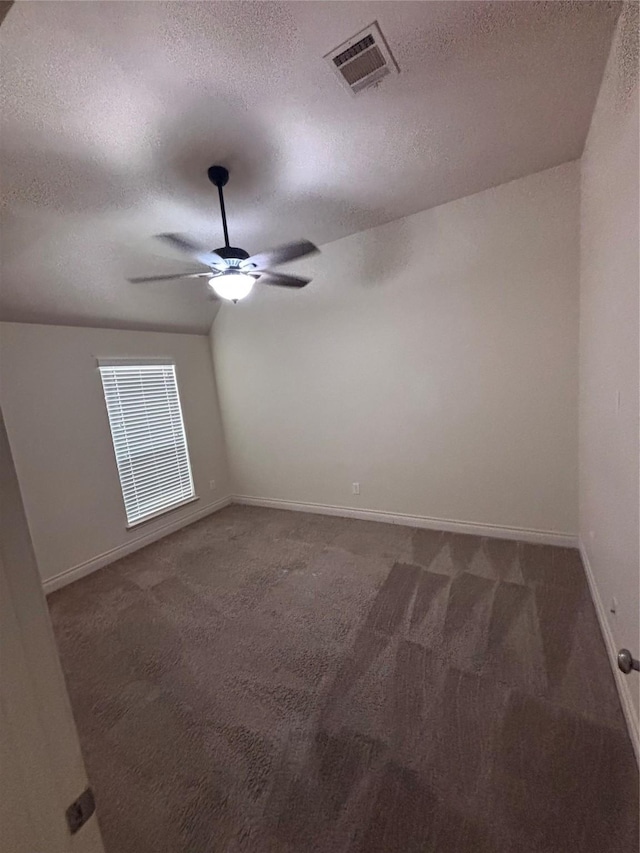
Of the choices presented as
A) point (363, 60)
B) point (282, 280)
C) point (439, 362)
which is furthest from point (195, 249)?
point (439, 362)

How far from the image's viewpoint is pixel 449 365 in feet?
10.1

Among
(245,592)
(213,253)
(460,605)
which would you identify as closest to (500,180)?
(213,253)

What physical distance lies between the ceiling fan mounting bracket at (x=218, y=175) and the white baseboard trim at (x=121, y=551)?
128 inches

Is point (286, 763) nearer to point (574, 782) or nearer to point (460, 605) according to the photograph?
point (574, 782)

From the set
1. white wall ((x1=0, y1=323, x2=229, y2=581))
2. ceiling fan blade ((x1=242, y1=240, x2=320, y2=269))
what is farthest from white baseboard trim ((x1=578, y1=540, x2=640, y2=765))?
white wall ((x1=0, y1=323, x2=229, y2=581))

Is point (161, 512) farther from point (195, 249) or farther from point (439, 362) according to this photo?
point (439, 362)

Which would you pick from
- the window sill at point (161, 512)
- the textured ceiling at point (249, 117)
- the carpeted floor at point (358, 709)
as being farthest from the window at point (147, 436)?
the carpeted floor at point (358, 709)

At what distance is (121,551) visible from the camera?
3473 millimetres

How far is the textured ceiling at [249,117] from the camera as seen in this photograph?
4.47 ft

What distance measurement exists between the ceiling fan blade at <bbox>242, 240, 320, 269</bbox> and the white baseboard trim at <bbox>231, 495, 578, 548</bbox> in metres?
2.66

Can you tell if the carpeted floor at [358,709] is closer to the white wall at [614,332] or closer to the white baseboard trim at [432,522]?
the white baseboard trim at [432,522]

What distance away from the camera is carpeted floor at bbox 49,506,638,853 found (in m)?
1.23

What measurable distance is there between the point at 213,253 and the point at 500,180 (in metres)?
2.26

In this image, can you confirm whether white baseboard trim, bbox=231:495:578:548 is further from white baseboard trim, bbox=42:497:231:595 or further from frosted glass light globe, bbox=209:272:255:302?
frosted glass light globe, bbox=209:272:255:302
